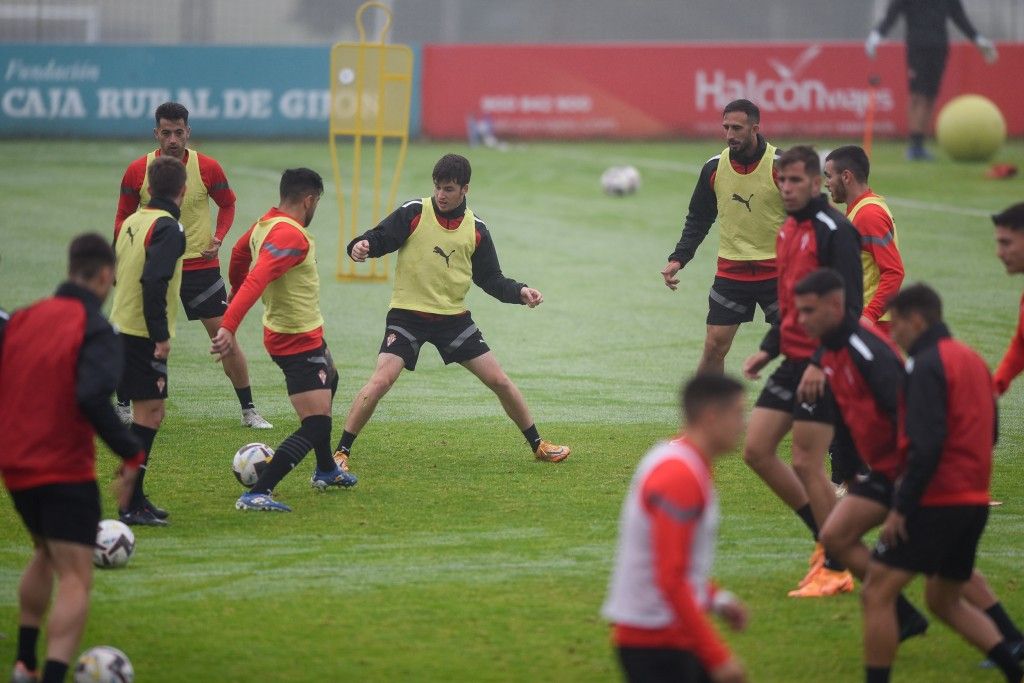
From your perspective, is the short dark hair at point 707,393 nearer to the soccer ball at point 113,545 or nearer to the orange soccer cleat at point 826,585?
the orange soccer cleat at point 826,585

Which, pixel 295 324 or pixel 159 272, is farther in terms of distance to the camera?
pixel 295 324

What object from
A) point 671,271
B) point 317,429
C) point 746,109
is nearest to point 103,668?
point 317,429

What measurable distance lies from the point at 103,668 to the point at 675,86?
2510 centimetres

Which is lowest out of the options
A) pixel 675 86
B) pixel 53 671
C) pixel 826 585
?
pixel 675 86

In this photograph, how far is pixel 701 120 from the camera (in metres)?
29.9

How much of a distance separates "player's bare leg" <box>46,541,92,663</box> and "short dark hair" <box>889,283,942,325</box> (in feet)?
12.0

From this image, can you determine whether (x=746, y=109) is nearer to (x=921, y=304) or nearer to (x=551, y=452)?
(x=551, y=452)

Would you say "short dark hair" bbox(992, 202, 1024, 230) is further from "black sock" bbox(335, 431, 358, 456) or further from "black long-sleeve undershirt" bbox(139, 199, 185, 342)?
"black sock" bbox(335, 431, 358, 456)

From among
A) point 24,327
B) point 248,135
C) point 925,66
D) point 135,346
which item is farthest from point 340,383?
point 248,135

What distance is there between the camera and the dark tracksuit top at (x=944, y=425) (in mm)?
5941

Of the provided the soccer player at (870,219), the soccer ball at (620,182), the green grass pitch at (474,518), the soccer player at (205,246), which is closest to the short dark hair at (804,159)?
the soccer player at (870,219)

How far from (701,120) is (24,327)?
24.9 meters

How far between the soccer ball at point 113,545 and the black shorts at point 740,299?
15.7 ft

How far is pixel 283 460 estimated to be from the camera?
911cm
